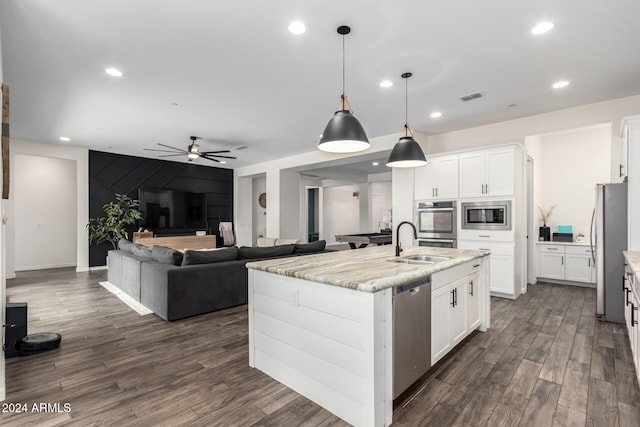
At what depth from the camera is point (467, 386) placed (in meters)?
2.31

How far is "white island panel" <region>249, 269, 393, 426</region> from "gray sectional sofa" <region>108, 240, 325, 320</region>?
66.5 inches

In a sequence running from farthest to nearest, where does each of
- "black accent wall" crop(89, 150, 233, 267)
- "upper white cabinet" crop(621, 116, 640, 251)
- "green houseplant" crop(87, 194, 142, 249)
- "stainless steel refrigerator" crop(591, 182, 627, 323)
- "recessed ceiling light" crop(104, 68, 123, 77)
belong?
"black accent wall" crop(89, 150, 233, 267) < "green houseplant" crop(87, 194, 142, 249) < "stainless steel refrigerator" crop(591, 182, 627, 323) < "recessed ceiling light" crop(104, 68, 123, 77) < "upper white cabinet" crop(621, 116, 640, 251)

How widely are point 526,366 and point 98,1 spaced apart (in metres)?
4.28

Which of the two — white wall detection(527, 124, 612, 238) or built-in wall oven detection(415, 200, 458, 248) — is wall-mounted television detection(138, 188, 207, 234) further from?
white wall detection(527, 124, 612, 238)

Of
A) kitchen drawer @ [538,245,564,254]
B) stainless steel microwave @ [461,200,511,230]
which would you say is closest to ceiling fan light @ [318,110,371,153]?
stainless steel microwave @ [461,200,511,230]

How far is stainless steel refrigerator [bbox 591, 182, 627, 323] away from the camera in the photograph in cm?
359

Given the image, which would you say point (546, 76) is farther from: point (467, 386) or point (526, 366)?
point (467, 386)

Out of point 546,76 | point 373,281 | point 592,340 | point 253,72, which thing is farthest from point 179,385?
point 546,76

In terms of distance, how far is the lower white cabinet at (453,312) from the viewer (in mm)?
2439

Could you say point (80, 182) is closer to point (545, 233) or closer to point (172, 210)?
point (172, 210)

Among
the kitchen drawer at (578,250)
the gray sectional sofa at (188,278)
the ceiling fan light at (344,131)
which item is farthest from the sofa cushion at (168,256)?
the kitchen drawer at (578,250)

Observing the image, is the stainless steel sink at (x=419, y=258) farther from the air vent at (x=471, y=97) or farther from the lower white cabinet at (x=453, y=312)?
the air vent at (x=471, y=97)

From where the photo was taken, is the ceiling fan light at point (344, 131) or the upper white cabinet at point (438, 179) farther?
the upper white cabinet at point (438, 179)

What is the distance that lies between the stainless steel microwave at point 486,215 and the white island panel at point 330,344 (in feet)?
12.1
